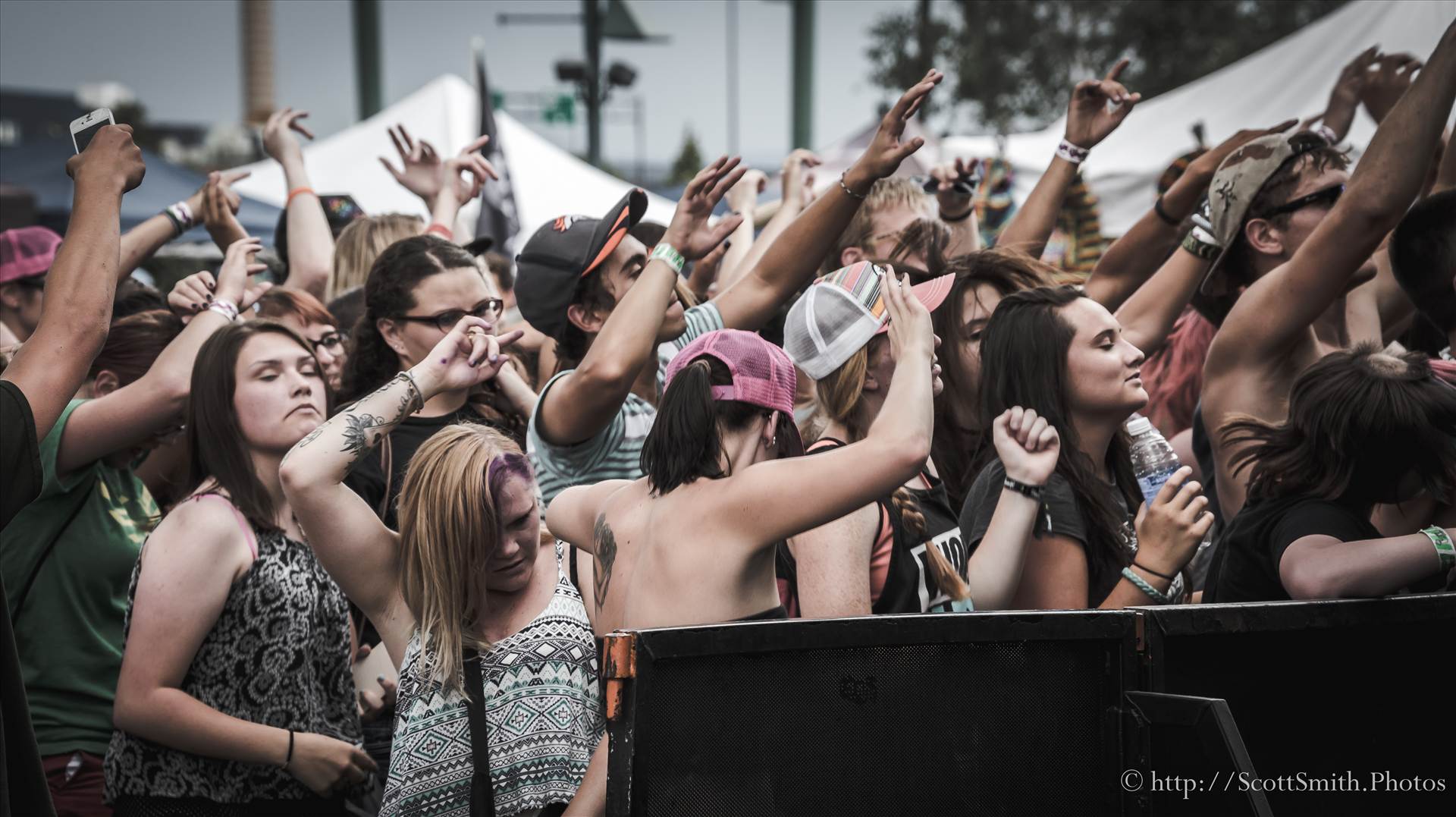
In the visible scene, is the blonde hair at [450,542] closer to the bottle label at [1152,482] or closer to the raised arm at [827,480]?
the raised arm at [827,480]

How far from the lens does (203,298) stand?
13.3 ft

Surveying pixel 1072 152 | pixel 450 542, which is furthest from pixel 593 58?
pixel 450 542

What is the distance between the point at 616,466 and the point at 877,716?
5.58 feet

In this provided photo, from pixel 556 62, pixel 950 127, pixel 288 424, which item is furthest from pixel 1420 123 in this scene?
pixel 950 127

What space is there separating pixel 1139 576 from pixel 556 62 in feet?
43.6

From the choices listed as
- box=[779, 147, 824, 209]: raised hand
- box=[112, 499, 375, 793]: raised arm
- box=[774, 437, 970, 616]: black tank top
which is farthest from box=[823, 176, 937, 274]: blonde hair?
box=[112, 499, 375, 793]: raised arm

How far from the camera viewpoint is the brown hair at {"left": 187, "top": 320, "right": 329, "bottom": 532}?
10.8 feet

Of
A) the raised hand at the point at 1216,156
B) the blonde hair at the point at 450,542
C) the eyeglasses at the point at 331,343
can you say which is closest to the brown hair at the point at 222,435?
the blonde hair at the point at 450,542

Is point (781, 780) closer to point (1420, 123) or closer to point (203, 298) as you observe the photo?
point (1420, 123)

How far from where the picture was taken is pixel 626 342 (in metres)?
3.18

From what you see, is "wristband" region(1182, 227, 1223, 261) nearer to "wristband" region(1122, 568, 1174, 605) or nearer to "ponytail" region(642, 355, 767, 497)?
"wristband" region(1122, 568, 1174, 605)

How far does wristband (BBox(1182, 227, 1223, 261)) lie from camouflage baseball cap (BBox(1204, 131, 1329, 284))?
0.02 metres

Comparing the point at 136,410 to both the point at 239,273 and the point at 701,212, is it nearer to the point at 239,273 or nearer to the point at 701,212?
the point at 239,273

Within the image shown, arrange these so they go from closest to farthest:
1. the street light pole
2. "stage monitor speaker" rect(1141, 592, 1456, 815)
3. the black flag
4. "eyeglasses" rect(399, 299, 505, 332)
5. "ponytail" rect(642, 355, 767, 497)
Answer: "stage monitor speaker" rect(1141, 592, 1456, 815) < "ponytail" rect(642, 355, 767, 497) < "eyeglasses" rect(399, 299, 505, 332) < the black flag < the street light pole
